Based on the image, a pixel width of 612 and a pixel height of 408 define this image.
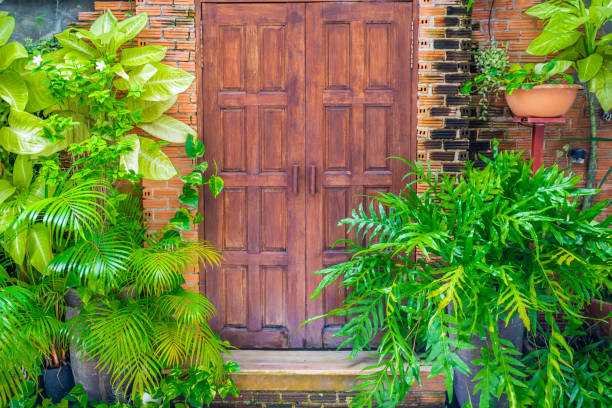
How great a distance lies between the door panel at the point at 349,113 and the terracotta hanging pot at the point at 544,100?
67cm

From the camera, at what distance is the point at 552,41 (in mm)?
2879

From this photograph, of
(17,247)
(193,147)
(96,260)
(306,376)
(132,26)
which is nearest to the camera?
(96,260)

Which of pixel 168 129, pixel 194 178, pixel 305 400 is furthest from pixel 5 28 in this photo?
pixel 305 400

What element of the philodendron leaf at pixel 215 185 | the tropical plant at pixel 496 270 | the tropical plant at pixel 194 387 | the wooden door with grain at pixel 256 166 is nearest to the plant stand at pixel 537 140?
the tropical plant at pixel 496 270

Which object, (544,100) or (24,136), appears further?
(544,100)

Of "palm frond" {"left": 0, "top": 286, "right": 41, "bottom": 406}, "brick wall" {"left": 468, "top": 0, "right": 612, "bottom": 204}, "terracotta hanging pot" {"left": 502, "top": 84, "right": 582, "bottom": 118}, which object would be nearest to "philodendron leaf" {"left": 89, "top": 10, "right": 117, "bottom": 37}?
"palm frond" {"left": 0, "top": 286, "right": 41, "bottom": 406}

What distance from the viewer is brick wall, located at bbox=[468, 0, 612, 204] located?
10.7ft

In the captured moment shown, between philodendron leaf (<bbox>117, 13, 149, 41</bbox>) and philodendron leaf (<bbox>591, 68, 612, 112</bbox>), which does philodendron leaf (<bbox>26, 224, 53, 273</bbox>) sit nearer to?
philodendron leaf (<bbox>117, 13, 149, 41</bbox>)

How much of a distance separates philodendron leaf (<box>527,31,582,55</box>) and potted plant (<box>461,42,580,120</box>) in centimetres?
8

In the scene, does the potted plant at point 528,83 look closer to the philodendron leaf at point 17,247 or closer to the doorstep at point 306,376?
the doorstep at point 306,376

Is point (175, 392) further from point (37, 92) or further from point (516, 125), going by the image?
point (516, 125)

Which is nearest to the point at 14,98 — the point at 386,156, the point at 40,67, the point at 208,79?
the point at 40,67

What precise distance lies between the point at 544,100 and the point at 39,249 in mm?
2971

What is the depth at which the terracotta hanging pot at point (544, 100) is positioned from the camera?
117 inches
